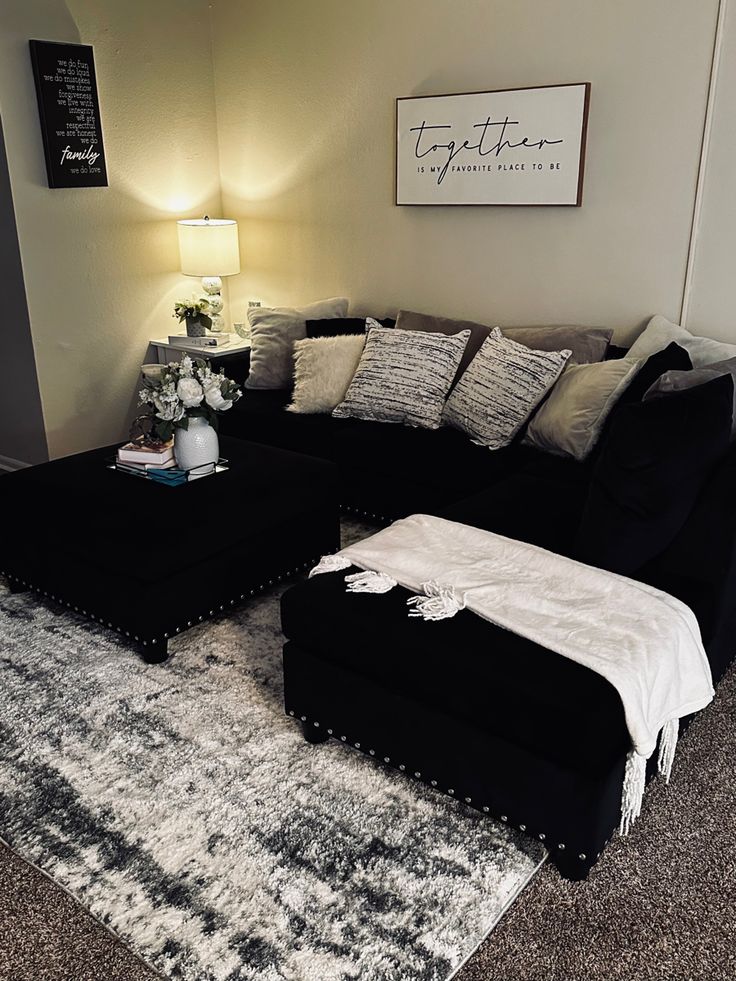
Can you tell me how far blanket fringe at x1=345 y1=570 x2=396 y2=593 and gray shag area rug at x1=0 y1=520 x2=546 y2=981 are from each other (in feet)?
1.59

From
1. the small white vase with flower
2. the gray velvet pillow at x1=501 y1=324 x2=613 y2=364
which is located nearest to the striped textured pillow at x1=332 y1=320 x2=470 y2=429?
the gray velvet pillow at x1=501 y1=324 x2=613 y2=364

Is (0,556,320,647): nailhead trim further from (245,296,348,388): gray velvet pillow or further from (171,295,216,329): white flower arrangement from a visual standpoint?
(171,295,216,329): white flower arrangement

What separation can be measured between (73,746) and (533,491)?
1.72 m

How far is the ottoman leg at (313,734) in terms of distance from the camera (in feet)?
7.89

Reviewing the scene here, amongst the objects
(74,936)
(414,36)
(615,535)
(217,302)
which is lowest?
(74,936)

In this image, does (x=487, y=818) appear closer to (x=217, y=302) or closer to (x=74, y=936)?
(x=74, y=936)

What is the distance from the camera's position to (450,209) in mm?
4258

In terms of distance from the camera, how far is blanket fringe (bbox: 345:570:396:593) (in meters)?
2.32

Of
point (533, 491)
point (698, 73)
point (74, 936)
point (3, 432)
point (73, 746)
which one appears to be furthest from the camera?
point (3, 432)

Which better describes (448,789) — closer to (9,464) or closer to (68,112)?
(9,464)

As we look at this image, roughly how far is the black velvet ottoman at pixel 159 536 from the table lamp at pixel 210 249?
1775mm

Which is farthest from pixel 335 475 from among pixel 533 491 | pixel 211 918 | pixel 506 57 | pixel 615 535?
pixel 506 57

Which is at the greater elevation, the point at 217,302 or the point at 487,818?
the point at 217,302

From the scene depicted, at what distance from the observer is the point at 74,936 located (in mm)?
1848
